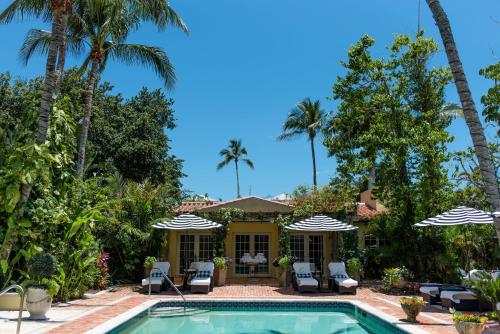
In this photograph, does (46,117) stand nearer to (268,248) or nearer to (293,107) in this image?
(268,248)

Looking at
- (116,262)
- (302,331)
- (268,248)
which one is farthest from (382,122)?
(116,262)

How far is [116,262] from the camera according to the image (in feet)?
62.2

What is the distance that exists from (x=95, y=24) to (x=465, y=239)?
15973 millimetres

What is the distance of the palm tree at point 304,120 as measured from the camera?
38.5m

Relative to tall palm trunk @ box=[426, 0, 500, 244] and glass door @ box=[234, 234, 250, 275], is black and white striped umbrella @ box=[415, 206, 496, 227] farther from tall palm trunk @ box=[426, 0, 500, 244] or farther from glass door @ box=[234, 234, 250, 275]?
glass door @ box=[234, 234, 250, 275]

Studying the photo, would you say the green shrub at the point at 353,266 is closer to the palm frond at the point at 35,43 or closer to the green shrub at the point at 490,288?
the green shrub at the point at 490,288

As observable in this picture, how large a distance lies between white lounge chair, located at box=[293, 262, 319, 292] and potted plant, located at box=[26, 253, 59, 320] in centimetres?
813

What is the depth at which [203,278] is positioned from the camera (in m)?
16.3

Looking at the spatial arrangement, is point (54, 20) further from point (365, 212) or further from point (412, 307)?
point (365, 212)

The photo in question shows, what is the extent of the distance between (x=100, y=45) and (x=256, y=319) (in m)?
11.3

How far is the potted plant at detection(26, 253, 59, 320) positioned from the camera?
10.1 m

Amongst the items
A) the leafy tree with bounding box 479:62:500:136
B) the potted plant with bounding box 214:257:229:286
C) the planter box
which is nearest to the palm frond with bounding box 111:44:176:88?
the potted plant with bounding box 214:257:229:286

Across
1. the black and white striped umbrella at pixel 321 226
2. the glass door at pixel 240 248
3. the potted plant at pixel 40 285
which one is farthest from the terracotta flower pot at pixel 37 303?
the glass door at pixel 240 248

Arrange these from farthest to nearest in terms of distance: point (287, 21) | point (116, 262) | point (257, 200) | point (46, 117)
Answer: point (257, 200) → point (116, 262) → point (287, 21) → point (46, 117)
